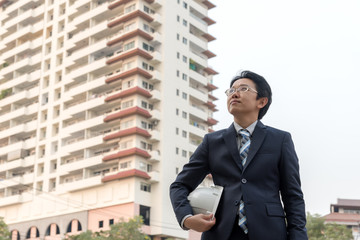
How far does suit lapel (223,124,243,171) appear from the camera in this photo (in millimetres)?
4248

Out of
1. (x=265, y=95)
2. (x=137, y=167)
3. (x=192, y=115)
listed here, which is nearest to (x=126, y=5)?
(x=192, y=115)

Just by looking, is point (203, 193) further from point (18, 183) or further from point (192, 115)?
point (18, 183)

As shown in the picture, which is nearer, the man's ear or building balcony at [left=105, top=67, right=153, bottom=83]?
the man's ear

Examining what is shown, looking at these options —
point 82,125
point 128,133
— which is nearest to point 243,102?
point 128,133

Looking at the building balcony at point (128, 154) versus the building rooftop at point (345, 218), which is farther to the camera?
the building rooftop at point (345, 218)

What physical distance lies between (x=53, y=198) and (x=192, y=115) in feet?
57.9

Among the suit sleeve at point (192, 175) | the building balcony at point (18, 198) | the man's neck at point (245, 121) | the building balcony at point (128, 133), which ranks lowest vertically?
the suit sleeve at point (192, 175)

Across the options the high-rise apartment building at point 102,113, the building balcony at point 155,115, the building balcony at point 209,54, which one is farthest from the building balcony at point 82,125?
the building balcony at point 209,54

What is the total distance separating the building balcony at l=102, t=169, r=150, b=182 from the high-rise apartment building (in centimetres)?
13

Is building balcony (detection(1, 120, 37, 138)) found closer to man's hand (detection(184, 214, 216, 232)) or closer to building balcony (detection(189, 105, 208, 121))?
building balcony (detection(189, 105, 208, 121))

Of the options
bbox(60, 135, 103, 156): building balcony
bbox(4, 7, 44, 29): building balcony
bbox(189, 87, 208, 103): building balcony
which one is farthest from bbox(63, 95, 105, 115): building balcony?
bbox(4, 7, 44, 29): building balcony

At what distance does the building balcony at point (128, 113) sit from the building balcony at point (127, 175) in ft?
19.5

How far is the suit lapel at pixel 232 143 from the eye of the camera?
425 cm

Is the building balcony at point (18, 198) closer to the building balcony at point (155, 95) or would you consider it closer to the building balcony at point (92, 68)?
the building balcony at point (92, 68)
